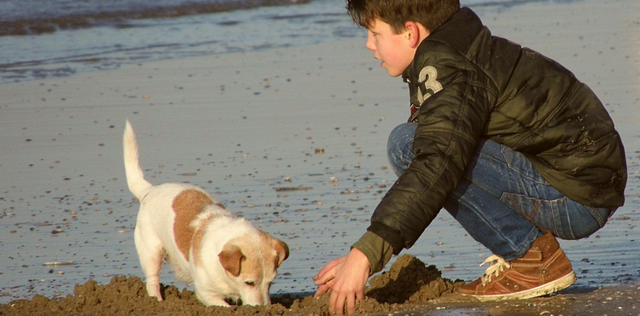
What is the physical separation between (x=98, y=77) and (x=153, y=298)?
19.7 feet

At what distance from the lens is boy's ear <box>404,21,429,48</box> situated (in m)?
3.51

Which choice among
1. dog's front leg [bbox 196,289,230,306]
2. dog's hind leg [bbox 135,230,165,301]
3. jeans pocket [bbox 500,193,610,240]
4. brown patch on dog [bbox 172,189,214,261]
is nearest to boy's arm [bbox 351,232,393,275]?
jeans pocket [bbox 500,193,610,240]

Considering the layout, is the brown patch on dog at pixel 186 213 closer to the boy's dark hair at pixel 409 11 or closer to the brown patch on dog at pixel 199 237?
the brown patch on dog at pixel 199 237

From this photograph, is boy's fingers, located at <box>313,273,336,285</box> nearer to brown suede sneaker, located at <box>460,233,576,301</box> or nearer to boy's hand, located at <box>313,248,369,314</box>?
boy's hand, located at <box>313,248,369,314</box>

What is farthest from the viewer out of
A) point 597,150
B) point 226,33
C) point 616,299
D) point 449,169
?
point 226,33

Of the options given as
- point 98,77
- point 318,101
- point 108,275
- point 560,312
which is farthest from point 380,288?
point 98,77

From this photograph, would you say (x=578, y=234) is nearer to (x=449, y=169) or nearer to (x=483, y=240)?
(x=483, y=240)

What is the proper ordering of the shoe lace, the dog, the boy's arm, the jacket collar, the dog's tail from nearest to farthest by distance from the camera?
the boy's arm, the jacket collar, the shoe lace, the dog, the dog's tail

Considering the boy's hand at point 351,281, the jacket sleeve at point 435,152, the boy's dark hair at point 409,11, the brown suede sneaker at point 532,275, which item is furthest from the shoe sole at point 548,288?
the boy's dark hair at point 409,11

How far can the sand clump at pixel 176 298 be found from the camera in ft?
13.2

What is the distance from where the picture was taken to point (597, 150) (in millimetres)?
3621

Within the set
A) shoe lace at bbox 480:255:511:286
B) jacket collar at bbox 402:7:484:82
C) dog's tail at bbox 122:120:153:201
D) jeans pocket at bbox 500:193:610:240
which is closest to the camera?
jacket collar at bbox 402:7:484:82

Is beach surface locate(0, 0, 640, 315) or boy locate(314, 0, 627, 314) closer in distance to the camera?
boy locate(314, 0, 627, 314)

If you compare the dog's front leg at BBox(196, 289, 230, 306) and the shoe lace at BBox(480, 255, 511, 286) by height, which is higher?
the shoe lace at BBox(480, 255, 511, 286)
